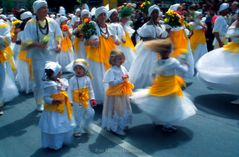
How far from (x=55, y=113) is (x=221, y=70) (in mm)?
3819

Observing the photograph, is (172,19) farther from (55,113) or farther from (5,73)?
(55,113)

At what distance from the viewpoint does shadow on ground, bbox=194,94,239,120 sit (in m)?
7.23

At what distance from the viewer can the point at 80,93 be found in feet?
20.2

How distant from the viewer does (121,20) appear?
10195 mm

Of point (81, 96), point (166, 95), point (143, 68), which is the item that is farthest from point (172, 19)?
point (81, 96)

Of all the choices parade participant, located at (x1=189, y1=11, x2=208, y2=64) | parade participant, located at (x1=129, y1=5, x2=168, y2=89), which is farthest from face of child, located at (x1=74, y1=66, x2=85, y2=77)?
parade participant, located at (x1=189, y1=11, x2=208, y2=64)

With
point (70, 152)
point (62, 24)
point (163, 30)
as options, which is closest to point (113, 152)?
point (70, 152)

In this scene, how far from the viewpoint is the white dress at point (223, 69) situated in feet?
23.7

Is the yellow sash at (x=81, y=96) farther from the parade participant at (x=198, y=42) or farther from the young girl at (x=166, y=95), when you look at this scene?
the parade participant at (x=198, y=42)

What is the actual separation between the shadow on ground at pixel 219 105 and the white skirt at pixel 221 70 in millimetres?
405

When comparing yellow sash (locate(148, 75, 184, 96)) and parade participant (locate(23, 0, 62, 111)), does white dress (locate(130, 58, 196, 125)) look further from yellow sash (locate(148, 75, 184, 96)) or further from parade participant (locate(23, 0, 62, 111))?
parade participant (locate(23, 0, 62, 111))

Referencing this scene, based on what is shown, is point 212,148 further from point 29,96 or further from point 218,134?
point 29,96

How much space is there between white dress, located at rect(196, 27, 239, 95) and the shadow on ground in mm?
405

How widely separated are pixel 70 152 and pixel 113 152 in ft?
2.30
